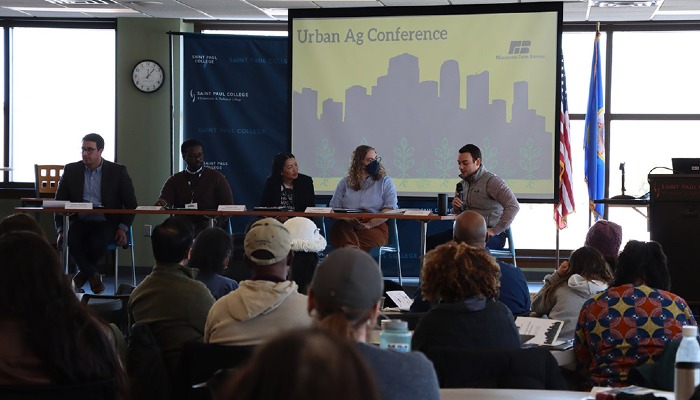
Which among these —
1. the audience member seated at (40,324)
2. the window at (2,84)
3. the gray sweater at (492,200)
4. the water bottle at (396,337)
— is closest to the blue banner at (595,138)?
the gray sweater at (492,200)

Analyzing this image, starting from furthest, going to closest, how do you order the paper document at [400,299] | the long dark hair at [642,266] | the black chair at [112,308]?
the paper document at [400,299], the black chair at [112,308], the long dark hair at [642,266]

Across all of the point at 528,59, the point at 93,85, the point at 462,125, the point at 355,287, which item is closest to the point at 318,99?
the point at 462,125

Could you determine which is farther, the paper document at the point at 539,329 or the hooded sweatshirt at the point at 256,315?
the paper document at the point at 539,329

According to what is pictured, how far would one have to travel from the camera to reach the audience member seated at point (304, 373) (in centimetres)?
82

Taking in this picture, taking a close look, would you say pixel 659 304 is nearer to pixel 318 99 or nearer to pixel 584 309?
pixel 584 309

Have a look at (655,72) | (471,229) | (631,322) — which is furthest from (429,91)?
(631,322)

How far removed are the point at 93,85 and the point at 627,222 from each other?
20.2 feet

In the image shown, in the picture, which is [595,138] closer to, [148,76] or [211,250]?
[148,76]

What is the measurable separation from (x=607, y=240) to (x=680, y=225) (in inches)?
79.1

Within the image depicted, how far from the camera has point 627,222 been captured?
10.2 m

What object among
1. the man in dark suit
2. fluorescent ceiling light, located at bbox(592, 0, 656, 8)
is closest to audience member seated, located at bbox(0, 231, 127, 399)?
the man in dark suit

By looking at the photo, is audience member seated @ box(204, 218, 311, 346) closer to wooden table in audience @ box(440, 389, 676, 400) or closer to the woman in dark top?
wooden table in audience @ box(440, 389, 676, 400)

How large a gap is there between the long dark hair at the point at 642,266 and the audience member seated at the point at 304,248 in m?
2.29

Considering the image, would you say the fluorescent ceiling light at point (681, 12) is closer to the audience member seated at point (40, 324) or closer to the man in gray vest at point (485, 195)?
the man in gray vest at point (485, 195)
